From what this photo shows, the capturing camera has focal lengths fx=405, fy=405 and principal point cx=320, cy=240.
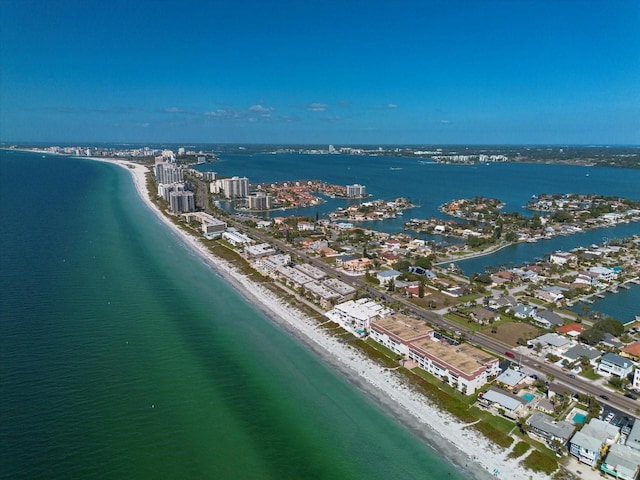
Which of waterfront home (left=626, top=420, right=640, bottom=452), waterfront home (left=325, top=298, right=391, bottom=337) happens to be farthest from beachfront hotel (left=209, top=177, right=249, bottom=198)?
waterfront home (left=626, top=420, right=640, bottom=452)

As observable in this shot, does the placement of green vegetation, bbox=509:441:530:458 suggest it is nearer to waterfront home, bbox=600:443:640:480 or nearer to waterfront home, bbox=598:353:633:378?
waterfront home, bbox=600:443:640:480

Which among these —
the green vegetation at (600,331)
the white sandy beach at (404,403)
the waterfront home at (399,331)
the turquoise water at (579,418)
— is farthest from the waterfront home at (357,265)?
the turquoise water at (579,418)

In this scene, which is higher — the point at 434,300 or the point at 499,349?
the point at 434,300

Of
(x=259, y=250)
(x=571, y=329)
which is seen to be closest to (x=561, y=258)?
(x=571, y=329)

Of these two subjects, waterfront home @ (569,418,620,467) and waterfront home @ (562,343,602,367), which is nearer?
waterfront home @ (569,418,620,467)

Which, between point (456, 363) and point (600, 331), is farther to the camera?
point (600, 331)

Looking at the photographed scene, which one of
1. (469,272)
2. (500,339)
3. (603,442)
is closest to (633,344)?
(500,339)

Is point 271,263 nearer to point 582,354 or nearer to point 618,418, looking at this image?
point 582,354

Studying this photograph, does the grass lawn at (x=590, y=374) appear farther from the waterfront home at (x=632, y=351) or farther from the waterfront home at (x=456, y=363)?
the waterfront home at (x=456, y=363)
